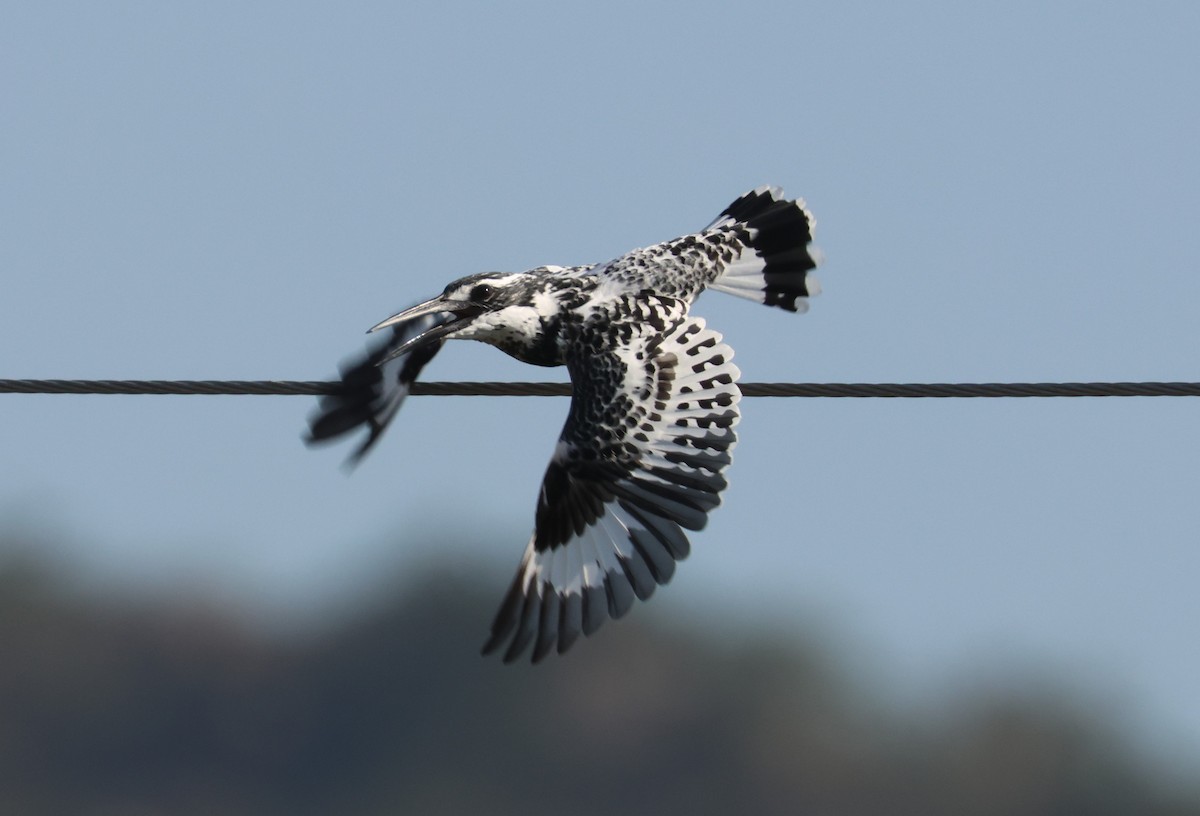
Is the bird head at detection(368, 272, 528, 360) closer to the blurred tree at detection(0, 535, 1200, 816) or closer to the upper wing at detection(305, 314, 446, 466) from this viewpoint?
the upper wing at detection(305, 314, 446, 466)

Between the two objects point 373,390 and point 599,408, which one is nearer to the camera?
point 599,408

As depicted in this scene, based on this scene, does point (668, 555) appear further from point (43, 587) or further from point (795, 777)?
point (43, 587)

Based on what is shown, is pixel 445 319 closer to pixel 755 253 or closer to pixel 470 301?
pixel 470 301

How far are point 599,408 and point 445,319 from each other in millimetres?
977

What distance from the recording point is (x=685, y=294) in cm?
1284

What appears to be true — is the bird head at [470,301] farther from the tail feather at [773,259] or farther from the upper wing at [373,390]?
the tail feather at [773,259]

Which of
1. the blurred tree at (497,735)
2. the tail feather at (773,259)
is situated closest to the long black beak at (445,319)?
the tail feather at (773,259)

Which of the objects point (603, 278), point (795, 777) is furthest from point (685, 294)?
point (795, 777)

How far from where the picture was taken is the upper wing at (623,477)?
11.7m

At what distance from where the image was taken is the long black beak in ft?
40.9

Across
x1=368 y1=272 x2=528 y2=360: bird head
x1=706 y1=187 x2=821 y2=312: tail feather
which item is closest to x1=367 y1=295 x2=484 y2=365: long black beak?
x1=368 y1=272 x2=528 y2=360: bird head

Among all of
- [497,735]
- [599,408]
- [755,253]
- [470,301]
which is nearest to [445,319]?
[470,301]

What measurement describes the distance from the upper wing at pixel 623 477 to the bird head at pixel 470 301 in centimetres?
47

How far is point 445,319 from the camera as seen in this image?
41.5ft
